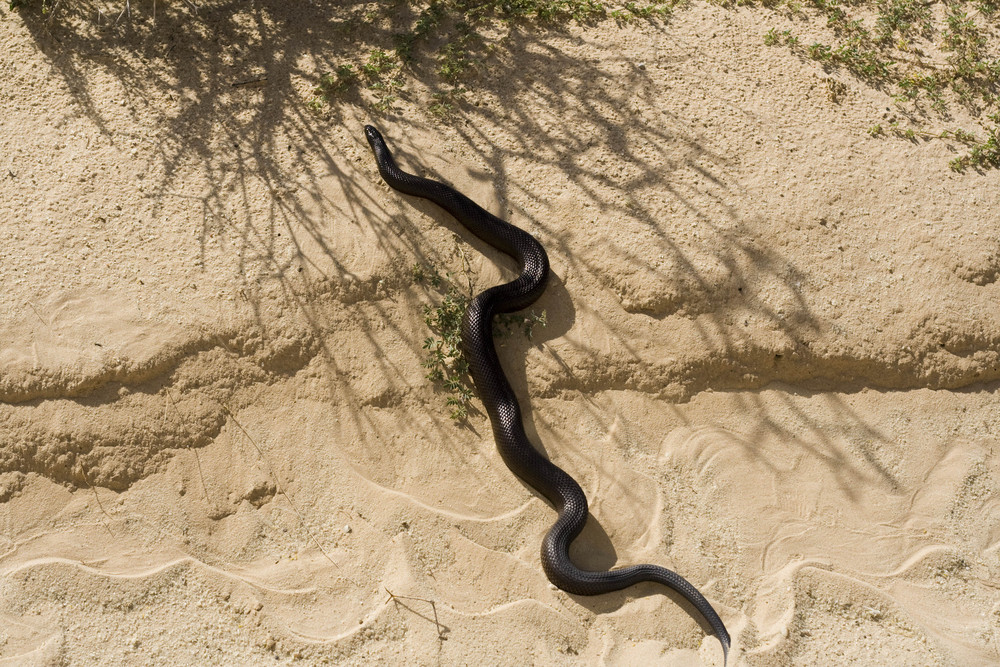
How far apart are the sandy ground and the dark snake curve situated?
0.12 metres

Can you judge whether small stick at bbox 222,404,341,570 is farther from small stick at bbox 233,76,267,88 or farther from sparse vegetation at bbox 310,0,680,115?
small stick at bbox 233,76,267,88

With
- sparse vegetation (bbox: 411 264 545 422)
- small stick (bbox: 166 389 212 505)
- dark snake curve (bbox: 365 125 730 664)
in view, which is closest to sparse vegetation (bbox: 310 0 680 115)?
dark snake curve (bbox: 365 125 730 664)

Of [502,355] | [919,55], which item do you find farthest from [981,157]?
[502,355]

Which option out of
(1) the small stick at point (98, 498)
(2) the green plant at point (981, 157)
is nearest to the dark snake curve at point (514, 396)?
(1) the small stick at point (98, 498)

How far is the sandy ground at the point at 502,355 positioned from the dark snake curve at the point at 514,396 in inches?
4.7

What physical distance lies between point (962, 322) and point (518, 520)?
367 cm

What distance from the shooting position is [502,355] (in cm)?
552

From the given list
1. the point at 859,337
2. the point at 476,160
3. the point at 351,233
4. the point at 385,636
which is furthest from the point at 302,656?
the point at 859,337

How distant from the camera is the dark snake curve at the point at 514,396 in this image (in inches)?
182

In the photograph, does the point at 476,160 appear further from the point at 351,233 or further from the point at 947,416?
the point at 947,416

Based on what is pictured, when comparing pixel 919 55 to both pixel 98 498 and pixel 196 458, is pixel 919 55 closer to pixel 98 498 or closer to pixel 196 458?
pixel 196 458

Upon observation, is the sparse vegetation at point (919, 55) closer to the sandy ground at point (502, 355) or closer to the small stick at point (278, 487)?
the sandy ground at point (502, 355)

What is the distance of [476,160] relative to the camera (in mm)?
6293

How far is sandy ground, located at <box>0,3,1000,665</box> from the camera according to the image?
15.0 feet
